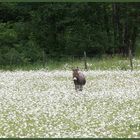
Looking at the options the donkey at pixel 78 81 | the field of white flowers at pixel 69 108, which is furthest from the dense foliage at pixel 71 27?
the donkey at pixel 78 81

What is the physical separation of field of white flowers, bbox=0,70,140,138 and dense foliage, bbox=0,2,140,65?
27.9 m

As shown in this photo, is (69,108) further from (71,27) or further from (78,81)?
(71,27)

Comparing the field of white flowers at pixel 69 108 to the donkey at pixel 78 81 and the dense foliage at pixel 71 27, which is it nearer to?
the donkey at pixel 78 81

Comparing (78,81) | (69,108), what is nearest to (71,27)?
(78,81)

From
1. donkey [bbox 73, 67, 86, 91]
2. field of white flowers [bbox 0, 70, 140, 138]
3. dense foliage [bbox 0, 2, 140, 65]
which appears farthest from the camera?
dense foliage [bbox 0, 2, 140, 65]

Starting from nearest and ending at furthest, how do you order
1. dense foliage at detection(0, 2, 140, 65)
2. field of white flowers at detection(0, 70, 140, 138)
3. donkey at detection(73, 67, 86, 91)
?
field of white flowers at detection(0, 70, 140, 138), donkey at detection(73, 67, 86, 91), dense foliage at detection(0, 2, 140, 65)

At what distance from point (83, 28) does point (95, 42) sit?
3.53 m

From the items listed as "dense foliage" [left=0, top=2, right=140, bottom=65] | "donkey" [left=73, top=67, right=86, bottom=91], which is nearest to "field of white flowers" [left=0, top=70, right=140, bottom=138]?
"donkey" [left=73, top=67, right=86, bottom=91]

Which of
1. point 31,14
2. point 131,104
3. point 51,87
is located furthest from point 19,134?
point 31,14

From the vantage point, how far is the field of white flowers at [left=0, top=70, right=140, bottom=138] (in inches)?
600

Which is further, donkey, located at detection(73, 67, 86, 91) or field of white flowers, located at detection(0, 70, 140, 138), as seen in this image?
donkey, located at detection(73, 67, 86, 91)

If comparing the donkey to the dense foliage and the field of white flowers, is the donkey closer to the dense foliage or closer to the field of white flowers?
the field of white flowers

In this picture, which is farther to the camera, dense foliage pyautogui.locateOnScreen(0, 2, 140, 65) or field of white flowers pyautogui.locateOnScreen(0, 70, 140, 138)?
dense foliage pyautogui.locateOnScreen(0, 2, 140, 65)

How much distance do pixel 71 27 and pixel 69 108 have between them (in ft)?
150
